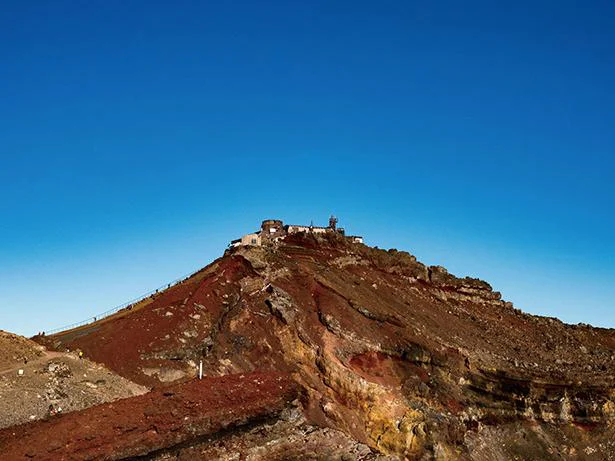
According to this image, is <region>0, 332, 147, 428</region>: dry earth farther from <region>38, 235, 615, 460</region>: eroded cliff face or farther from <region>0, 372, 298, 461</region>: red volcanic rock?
<region>38, 235, 615, 460</region>: eroded cliff face

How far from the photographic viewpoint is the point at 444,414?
46594 mm

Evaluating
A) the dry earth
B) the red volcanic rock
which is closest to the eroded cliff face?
the dry earth

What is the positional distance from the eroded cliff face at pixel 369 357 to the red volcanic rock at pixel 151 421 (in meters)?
2.94

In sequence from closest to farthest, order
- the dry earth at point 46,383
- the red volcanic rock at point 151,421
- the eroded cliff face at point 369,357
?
1. the red volcanic rock at point 151,421
2. the dry earth at point 46,383
3. the eroded cliff face at point 369,357

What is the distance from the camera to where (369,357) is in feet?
156

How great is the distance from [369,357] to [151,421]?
67.1 feet

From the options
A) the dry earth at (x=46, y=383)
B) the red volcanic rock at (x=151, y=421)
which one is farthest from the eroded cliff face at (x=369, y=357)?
the red volcanic rock at (x=151, y=421)

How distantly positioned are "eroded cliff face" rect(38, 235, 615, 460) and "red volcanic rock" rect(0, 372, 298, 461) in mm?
2943

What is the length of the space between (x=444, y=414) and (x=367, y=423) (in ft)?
24.2

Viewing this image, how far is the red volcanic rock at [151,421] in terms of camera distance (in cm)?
2853

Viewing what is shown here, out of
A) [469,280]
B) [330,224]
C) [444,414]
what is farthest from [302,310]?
[330,224]

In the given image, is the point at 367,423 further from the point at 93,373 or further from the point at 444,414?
the point at 93,373

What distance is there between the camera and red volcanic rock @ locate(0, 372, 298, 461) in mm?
28531

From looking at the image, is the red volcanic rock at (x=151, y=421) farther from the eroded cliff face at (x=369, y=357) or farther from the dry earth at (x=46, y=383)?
the eroded cliff face at (x=369, y=357)
